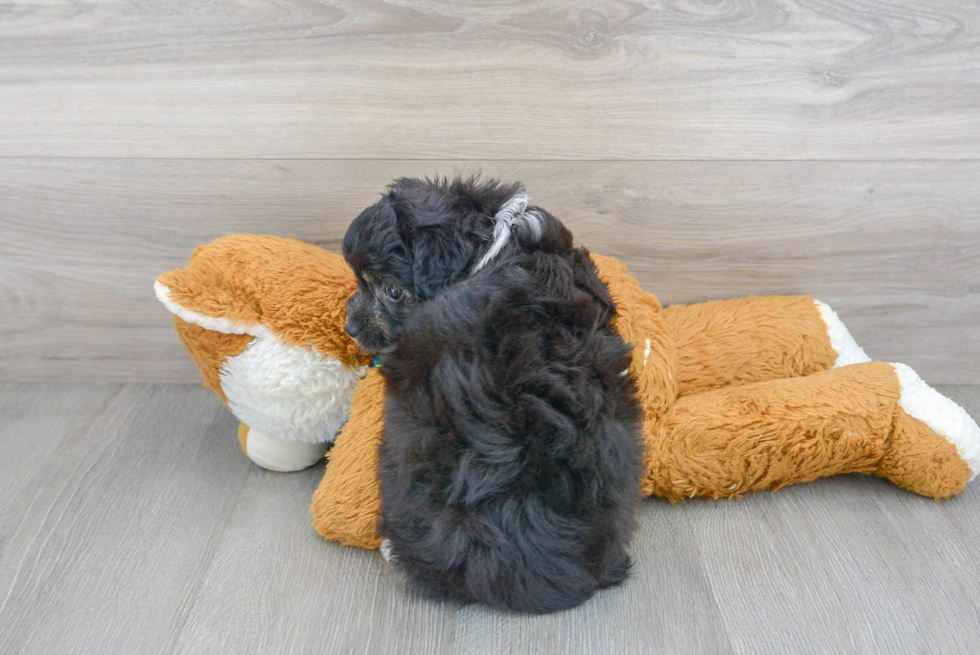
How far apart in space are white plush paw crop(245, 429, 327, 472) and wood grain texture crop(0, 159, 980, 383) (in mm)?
410

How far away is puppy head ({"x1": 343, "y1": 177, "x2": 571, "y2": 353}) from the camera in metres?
0.97

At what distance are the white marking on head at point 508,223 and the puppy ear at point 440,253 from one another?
0.03 meters

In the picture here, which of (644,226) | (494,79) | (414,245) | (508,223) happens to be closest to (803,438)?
(644,226)

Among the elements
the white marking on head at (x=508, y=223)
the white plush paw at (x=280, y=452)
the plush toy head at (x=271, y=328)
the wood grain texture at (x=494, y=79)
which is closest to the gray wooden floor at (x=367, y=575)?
the white plush paw at (x=280, y=452)

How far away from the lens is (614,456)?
0.96 metres

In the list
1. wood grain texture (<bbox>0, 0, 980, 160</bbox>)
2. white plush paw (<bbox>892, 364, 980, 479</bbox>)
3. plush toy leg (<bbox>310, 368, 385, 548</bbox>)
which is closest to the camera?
plush toy leg (<bbox>310, 368, 385, 548</bbox>)

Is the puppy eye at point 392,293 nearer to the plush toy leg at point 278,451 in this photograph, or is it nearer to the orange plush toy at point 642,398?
the orange plush toy at point 642,398

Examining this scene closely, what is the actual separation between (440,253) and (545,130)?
0.51m

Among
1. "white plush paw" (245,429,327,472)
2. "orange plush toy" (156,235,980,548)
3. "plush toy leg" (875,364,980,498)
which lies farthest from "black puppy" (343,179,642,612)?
"plush toy leg" (875,364,980,498)

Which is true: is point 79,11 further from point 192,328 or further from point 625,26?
point 625,26

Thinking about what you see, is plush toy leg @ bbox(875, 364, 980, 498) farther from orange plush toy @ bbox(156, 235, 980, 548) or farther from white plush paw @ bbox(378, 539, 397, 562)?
white plush paw @ bbox(378, 539, 397, 562)

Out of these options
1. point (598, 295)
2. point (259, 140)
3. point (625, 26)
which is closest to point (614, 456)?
point (598, 295)

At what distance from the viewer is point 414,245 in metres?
0.97

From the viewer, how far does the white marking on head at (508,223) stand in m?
0.98
